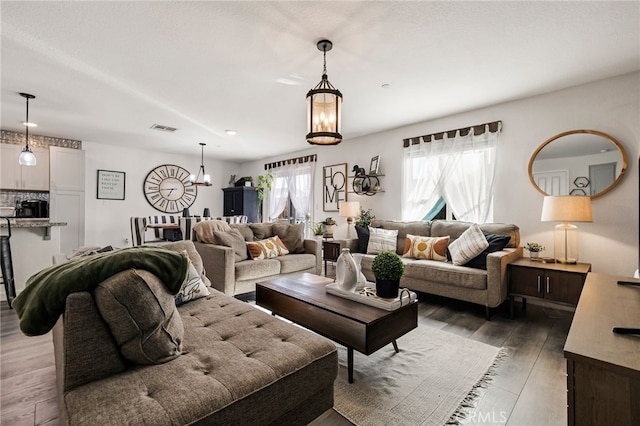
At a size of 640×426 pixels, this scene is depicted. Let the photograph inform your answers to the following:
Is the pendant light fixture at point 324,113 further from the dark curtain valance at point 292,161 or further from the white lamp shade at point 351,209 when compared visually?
the dark curtain valance at point 292,161

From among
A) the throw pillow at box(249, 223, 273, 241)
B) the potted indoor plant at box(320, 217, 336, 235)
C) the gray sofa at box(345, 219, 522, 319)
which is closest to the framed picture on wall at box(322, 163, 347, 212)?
the potted indoor plant at box(320, 217, 336, 235)

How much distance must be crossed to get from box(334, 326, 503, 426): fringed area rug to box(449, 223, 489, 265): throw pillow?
0.99m

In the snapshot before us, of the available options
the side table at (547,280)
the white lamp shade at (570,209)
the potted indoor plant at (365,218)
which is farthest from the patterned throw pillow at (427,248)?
the white lamp shade at (570,209)

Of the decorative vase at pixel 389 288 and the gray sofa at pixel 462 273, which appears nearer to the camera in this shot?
the decorative vase at pixel 389 288

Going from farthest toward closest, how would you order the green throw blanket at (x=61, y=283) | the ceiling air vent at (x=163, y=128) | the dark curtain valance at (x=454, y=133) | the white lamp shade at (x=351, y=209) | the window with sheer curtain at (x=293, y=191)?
1. the window with sheer curtain at (x=293, y=191)
2. the white lamp shade at (x=351, y=209)
3. the ceiling air vent at (x=163, y=128)
4. the dark curtain valance at (x=454, y=133)
5. the green throw blanket at (x=61, y=283)

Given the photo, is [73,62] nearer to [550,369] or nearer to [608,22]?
[608,22]

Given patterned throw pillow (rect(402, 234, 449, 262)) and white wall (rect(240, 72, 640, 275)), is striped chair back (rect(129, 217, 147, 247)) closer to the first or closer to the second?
white wall (rect(240, 72, 640, 275))

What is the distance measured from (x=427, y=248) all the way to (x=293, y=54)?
2.69 metres

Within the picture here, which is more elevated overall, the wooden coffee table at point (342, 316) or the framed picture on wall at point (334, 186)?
the framed picture on wall at point (334, 186)

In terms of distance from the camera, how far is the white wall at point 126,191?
580 centimetres

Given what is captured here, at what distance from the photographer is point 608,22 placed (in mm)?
2088

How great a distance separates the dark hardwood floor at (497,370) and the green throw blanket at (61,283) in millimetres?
851

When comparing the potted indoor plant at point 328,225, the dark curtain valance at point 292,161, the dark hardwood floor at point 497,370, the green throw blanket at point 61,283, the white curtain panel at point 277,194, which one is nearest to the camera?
the green throw blanket at point 61,283

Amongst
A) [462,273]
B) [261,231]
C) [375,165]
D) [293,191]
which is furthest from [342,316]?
[293,191]
